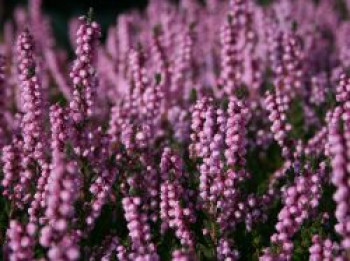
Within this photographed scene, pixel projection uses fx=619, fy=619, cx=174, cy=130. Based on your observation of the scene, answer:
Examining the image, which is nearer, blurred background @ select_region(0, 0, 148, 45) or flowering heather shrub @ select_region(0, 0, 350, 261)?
flowering heather shrub @ select_region(0, 0, 350, 261)

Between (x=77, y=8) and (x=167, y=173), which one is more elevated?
(x=77, y=8)

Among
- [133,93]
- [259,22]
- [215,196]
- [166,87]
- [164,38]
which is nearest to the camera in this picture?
[215,196]

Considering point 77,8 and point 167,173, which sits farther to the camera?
point 77,8

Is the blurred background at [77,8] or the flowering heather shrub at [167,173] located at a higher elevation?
the blurred background at [77,8]

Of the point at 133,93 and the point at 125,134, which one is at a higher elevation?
the point at 133,93

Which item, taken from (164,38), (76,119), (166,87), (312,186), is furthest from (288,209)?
(164,38)

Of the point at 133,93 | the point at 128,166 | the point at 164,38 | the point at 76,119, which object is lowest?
the point at 128,166

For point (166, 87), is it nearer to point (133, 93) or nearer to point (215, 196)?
point (133, 93)

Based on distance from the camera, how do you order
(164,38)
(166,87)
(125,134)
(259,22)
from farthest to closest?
(259,22) < (164,38) < (166,87) < (125,134)

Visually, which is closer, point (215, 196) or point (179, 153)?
point (215, 196)

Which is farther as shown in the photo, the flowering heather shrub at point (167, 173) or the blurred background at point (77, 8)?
the blurred background at point (77, 8)

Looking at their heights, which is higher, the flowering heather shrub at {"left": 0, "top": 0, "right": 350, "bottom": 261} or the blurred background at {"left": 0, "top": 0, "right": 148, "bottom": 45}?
the blurred background at {"left": 0, "top": 0, "right": 148, "bottom": 45}
